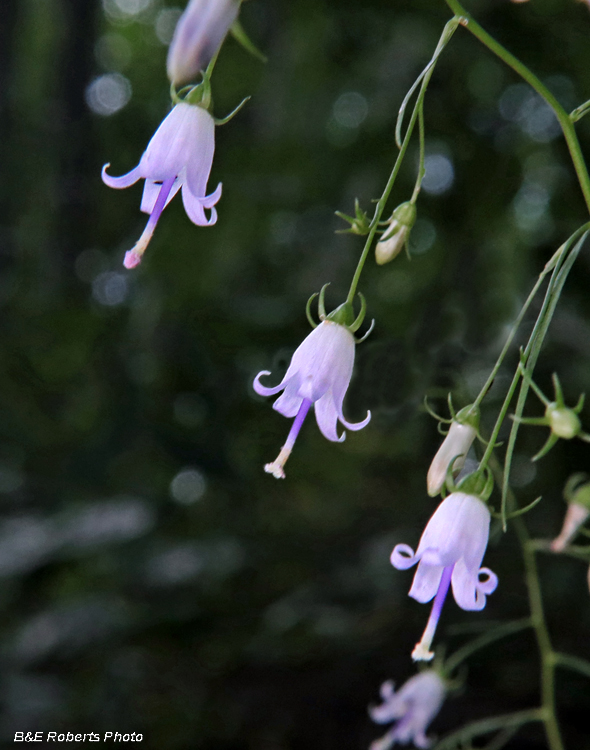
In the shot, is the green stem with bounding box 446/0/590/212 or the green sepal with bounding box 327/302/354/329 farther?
the green sepal with bounding box 327/302/354/329

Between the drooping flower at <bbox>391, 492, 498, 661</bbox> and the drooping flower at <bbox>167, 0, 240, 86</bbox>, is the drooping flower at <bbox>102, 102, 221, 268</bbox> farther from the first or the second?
the drooping flower at <bbox>391, 492, 498, 661</bbox>

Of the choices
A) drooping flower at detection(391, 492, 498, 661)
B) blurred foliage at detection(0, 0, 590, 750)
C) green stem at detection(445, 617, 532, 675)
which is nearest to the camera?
drooping flower at detection(391, 492, 498, 661)

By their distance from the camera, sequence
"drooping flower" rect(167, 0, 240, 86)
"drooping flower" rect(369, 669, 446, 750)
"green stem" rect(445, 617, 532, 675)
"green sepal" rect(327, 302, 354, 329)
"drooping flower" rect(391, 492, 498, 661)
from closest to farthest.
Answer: "drooping flower" rect(167, 0, 240, 86), "drooping flower" rect(391, 492, 498, 661), "green sepal" rect(327, 302, 354, 329), "green stem" rect(445, 617, 532, 675), "drooping flower" rect(369, 669, 446, 750)

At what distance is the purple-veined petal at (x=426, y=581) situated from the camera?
0.90 m

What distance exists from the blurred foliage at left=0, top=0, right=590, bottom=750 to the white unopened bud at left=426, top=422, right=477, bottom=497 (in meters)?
1.04

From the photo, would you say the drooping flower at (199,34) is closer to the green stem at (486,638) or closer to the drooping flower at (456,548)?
the drooping flower at (456,548)

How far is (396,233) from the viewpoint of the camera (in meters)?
1.02

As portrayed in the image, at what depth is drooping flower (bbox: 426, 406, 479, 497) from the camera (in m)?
0.94

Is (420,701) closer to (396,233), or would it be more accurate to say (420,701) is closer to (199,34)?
(396,233)

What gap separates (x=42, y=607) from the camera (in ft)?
7.16

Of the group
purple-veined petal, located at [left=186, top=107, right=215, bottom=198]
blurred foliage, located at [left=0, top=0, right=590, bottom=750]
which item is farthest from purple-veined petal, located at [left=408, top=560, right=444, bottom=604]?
blurred foliage, located at [left=0, top=0, right=590, bottom=750]

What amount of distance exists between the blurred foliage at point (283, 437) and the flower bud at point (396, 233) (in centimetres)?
101

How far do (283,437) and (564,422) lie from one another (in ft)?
4.90

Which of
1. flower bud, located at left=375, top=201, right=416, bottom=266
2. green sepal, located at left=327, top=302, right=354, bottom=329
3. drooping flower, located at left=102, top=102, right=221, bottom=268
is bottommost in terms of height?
green sepal, located at left=327, top=302, right=354, bottom=329
